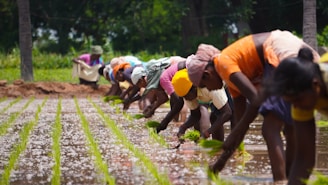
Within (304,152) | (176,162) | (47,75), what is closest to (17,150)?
(176,162)

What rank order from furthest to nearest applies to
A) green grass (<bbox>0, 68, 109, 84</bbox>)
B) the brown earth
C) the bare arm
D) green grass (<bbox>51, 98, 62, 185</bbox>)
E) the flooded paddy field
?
green grass (<bbox>0, 68, 109, 84</bbox>) < the brown earth < the flooded paddy field < green grass (<bbox>51, 98, 62, 185</bbox>) < the bare arm

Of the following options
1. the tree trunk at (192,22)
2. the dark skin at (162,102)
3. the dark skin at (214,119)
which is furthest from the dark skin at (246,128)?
the tree trunk at (192,22)

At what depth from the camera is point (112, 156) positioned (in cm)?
858

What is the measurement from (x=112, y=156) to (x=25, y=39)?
18.8 m

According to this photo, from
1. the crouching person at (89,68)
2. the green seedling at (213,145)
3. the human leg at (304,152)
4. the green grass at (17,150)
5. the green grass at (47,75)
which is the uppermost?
the human leg at (304,152)

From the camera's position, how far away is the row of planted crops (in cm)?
688

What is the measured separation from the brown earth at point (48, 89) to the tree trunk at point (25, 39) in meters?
1.25

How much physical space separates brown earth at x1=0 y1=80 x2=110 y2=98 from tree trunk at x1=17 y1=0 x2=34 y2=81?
125 cm

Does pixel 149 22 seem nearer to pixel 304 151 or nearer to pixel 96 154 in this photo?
pixel 96 154

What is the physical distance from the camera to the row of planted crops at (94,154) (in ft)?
22.6

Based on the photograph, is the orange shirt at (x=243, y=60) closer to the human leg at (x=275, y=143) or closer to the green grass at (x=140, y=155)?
the human leg at (x=275, y=143)

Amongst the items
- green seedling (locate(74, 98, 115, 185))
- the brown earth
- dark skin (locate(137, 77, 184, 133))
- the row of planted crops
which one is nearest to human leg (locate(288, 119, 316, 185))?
the row of planted crops

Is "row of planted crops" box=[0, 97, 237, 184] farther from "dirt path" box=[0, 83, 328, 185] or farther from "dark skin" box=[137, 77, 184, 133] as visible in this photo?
"dark skin" box=[137, 77, 184, 133]

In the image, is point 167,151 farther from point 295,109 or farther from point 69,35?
point 69,35
